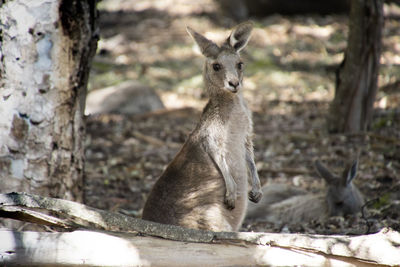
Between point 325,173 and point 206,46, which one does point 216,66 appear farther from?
point 325,173

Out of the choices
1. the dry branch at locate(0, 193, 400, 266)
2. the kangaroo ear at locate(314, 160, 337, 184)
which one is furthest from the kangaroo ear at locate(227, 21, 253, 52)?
the kangaroo ear at locate(314, 160, 337, 184)

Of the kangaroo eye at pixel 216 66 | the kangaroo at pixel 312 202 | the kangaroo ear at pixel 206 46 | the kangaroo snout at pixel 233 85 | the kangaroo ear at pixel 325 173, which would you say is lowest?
the kangaroo at pixel 312 202

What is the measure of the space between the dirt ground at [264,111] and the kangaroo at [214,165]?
1025mm

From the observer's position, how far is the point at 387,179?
579 centimetres

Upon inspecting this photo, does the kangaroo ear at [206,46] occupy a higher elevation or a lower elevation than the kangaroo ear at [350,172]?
higher

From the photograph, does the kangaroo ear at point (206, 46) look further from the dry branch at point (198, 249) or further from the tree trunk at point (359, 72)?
the tree trunk at point (359, 72)

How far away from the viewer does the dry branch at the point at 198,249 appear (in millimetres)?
2814

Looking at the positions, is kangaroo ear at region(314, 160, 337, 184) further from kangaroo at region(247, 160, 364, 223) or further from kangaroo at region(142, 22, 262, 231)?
kangaroo at region(142, 22, 262, 231)

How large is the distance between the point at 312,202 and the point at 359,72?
79.0 inches

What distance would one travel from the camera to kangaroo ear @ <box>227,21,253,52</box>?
3.77 meters

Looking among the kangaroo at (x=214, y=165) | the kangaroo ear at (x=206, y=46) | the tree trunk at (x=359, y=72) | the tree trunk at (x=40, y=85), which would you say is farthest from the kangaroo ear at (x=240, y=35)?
the tree trunk at (x=359, y=72)

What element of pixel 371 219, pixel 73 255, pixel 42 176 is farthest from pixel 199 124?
pixel 371 219

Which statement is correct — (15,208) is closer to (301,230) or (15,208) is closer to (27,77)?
(27,77)

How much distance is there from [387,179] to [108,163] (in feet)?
10.5
